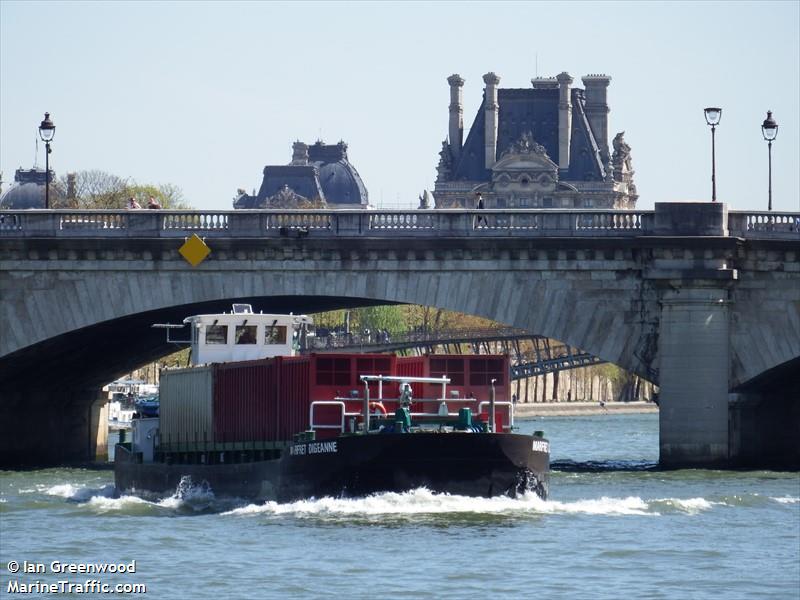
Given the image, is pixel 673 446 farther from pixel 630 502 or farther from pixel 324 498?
pixel 324 498

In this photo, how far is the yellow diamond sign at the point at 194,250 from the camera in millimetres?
75125

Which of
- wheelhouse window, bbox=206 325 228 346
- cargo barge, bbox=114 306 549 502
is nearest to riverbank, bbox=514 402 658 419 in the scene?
wheelhouse window, bbox=206 325 228 346

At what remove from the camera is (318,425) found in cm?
5625

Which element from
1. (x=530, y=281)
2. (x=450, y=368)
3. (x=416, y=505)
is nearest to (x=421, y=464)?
(x=416, y=505)

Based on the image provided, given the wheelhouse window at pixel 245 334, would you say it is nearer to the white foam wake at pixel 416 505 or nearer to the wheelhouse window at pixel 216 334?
the wheelhouse window at pixel 216 334

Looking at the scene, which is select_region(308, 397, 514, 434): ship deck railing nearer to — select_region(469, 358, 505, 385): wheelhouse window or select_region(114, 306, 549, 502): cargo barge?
select_region(114, 306, 549, 502): cargo barge

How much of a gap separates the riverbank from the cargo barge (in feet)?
321

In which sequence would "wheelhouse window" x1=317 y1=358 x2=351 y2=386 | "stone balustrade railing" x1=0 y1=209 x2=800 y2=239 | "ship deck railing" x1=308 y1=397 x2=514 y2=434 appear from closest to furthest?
"ship deck railing" x1=308 y1=397 x2=514 y2=434
"wheelhouse window" x1=317 y1=358 x2=351 y2=386
"stone balustrade railing" x1=0 y1=209 x2=800 y2=239

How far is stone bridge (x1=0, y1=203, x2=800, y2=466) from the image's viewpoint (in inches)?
2835

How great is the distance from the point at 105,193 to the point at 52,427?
63.7m

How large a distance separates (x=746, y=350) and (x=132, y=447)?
18.2 metres

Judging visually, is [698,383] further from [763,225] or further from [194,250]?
[194,250]

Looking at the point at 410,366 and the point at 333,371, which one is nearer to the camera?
the point at 333,371

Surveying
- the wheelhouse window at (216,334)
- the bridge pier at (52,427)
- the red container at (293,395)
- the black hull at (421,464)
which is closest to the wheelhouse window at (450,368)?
the red container at (293,395)
